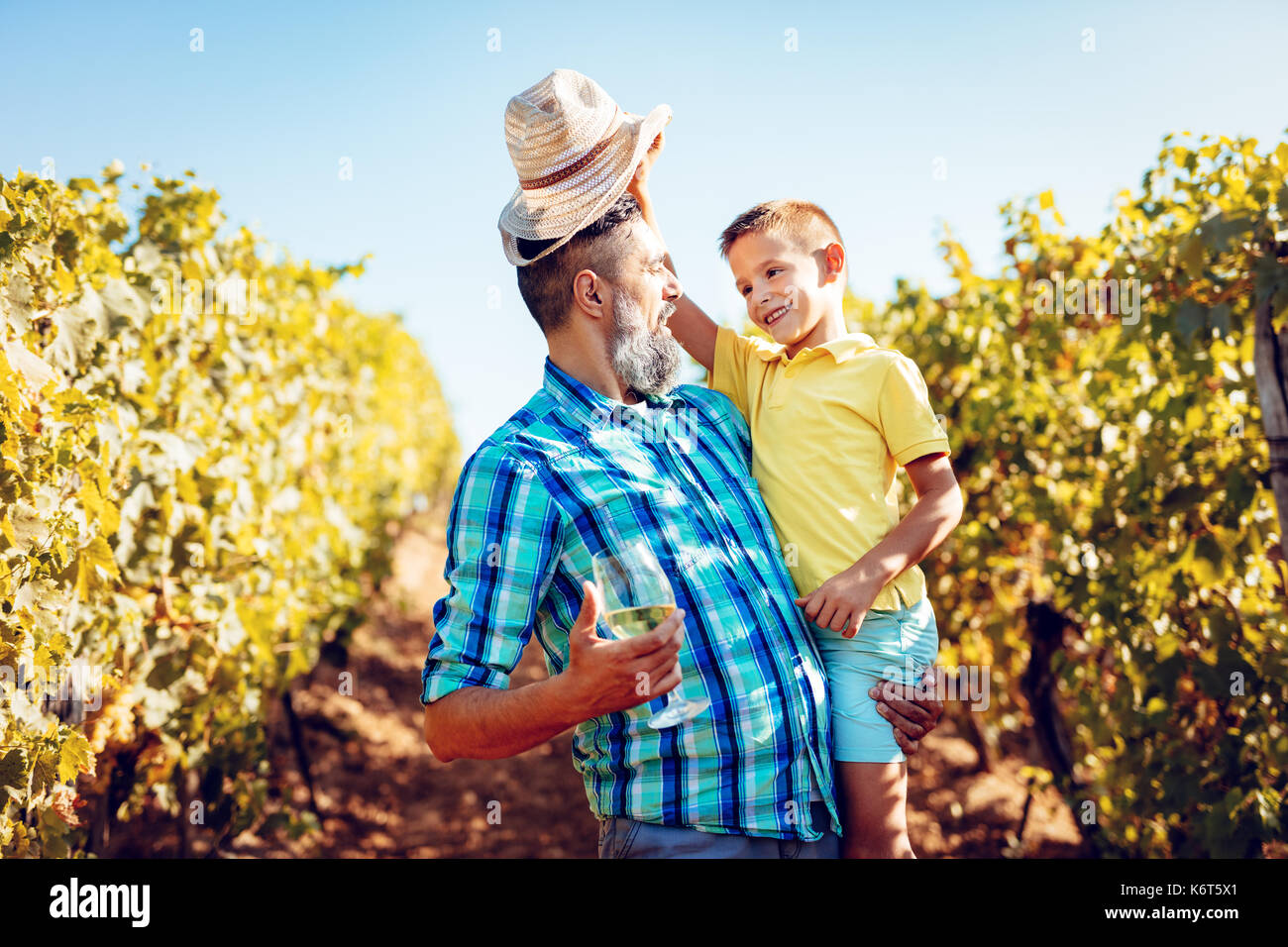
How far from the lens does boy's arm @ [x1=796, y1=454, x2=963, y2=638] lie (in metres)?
1.84

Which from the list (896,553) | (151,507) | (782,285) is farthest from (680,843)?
(151,507)

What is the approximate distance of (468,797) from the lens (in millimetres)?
6391

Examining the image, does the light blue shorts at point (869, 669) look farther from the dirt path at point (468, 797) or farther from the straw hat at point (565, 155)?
the dirt path at point (468, 797)

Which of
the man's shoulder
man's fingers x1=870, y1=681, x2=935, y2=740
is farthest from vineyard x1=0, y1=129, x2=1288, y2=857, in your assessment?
man's fingers x1=870, y1=681, x2=935, y2=740

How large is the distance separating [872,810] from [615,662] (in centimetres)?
72

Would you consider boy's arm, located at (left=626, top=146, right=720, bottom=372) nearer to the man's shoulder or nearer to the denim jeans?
the man's shoulder

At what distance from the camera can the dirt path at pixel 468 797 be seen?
214 inches

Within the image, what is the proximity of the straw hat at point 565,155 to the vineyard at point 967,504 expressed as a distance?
122 centimetres

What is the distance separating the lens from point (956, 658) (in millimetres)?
5297

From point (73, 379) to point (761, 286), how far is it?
215 centimetres

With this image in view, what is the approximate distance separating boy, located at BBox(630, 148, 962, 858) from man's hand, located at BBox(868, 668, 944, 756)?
2 centimetres
